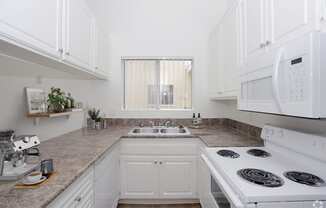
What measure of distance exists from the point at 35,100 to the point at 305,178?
2094 mm

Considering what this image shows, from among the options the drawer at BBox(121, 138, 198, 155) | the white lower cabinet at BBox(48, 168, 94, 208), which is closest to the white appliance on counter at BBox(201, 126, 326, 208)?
the drawer at BBox(121, 138, 198, 155)

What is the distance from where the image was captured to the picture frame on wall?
1.69m

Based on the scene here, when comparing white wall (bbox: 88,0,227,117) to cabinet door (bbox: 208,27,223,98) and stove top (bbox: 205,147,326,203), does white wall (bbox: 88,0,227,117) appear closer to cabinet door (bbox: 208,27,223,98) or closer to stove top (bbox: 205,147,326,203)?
cabinet door (bbox: 208,27,223,98)

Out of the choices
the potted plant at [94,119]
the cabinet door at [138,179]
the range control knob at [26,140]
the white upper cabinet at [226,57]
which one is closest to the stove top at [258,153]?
the white upper cabinet at [226,57]

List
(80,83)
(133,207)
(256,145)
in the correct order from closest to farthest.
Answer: (256,145)
(133,207)
(80,83)

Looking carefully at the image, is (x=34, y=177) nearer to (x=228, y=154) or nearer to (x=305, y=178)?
(x=228, y=154)

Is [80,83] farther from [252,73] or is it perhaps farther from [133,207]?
[252,73]

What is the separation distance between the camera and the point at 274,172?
3.77ft

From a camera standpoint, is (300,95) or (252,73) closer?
(300,95)

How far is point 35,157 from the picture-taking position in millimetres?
1312

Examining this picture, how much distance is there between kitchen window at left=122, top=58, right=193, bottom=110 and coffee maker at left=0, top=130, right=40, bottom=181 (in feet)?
6.43

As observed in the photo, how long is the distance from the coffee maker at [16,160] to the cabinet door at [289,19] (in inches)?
64.8

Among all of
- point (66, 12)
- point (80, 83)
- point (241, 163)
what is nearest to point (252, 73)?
point (241, 163)

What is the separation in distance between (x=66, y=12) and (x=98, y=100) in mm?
1646
